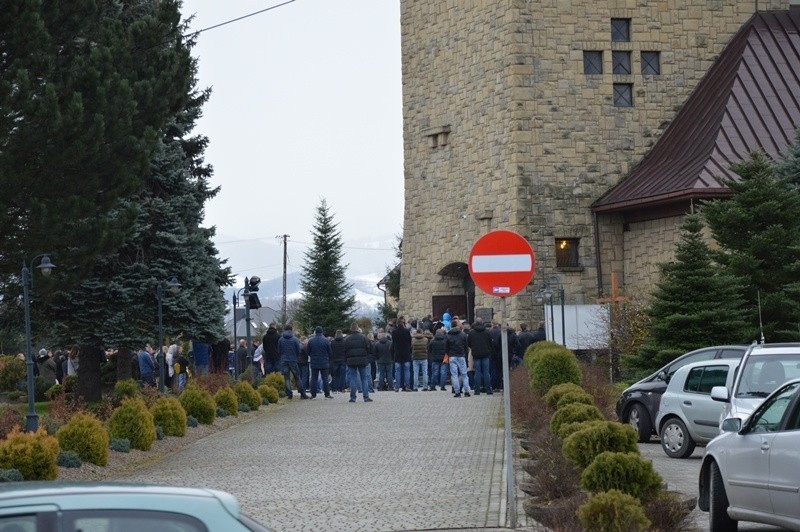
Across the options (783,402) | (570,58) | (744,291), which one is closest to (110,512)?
(783,402)

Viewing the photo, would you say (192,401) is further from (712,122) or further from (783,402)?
(712,122)

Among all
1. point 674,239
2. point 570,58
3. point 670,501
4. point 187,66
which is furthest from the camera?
point 570,58

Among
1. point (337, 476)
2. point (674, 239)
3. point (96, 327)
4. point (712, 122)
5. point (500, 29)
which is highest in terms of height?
point (500, 29)

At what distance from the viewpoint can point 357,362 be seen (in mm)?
31359

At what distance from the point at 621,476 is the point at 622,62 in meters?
35.4

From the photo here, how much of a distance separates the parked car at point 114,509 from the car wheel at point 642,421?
16873mm

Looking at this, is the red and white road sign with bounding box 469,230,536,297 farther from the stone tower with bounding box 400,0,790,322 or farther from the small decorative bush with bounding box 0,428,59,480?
the stone tower with bounding box 400,0,790,322

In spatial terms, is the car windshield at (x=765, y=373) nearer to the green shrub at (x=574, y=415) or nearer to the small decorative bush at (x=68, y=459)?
the green shrub at (x=574, y=415)

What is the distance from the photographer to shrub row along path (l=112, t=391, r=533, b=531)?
43.0 ft

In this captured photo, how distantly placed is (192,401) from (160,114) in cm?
521

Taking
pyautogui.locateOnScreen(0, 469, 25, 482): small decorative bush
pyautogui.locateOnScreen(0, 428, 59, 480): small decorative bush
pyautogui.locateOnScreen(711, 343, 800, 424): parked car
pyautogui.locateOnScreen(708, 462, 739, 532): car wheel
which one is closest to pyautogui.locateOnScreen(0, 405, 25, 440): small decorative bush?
pyautogui.locateOnScreen(0, 428, 59, 480): small decorative bush

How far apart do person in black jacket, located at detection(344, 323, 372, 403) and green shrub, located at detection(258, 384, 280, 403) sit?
174 centimetres

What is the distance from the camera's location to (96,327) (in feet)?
108

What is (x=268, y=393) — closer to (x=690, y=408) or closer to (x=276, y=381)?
(x=276, y=381)
